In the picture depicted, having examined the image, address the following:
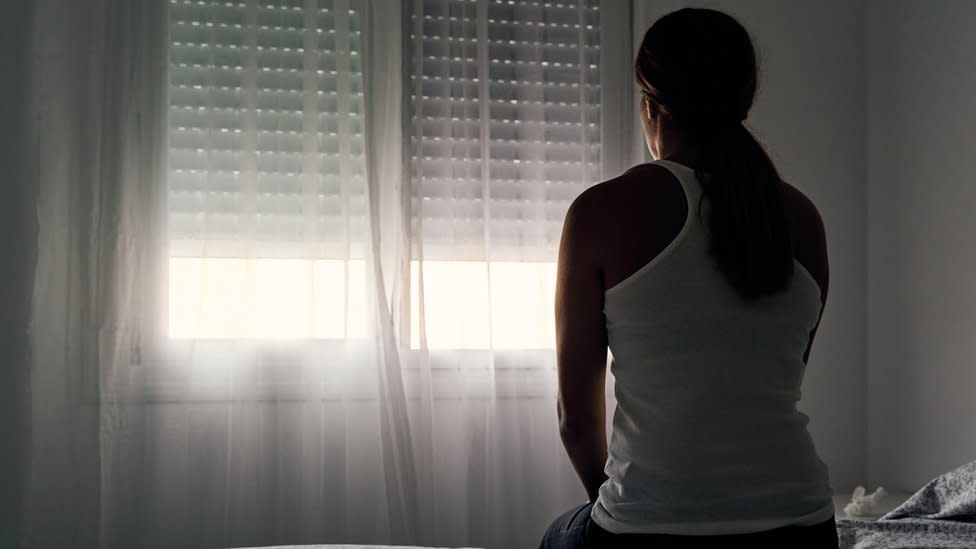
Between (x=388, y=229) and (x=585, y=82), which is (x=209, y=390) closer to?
(x=388, y=229)

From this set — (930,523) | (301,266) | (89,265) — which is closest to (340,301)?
(301,266)

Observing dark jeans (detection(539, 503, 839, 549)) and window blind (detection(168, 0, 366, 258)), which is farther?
window blind (detection(168, 0, 366, 258))

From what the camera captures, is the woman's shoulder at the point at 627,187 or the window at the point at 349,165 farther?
the window at the point at 349,165

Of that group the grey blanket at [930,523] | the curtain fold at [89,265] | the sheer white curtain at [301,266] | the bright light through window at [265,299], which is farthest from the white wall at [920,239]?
the curtain fold at [89,265]

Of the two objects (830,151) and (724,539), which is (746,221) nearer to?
(724,539)

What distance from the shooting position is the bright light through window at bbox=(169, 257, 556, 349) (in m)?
2.42

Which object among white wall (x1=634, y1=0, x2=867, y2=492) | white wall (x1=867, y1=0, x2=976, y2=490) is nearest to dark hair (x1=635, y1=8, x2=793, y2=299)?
white wall (x1=867, y1=0, x2=976, y2=490)

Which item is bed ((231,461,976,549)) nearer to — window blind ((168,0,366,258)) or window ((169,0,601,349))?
Answer: window ((169,0,601,349))

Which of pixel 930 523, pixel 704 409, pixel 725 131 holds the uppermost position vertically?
pixel 725 131

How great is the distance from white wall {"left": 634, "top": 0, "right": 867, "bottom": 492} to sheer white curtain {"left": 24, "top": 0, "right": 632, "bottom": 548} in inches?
20.2

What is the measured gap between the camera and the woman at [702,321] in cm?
92

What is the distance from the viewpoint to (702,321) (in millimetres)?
930

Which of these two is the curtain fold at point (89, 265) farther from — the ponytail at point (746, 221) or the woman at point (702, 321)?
the ponytail at point (746, 221)

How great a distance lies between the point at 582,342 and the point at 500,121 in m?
1.64
